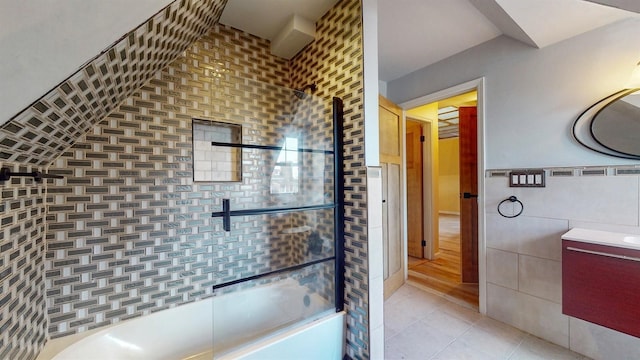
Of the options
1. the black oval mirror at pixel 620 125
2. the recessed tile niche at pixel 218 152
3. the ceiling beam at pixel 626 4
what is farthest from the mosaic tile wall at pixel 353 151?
the black oval mirror at pixel 620 125

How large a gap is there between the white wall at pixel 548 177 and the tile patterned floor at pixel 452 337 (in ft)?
0.45

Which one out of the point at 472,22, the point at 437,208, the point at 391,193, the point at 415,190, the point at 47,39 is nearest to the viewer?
the point at 47,39

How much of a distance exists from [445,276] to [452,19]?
9.29 ft

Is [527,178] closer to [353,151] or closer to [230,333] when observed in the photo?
[353,151]

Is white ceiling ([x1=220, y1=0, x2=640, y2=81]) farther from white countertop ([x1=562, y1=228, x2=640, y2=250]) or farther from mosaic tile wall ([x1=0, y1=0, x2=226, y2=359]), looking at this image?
white countertop ([x1=562, y1=228, x2=640, y2=250])

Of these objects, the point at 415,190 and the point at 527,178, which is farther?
the point at 415,190

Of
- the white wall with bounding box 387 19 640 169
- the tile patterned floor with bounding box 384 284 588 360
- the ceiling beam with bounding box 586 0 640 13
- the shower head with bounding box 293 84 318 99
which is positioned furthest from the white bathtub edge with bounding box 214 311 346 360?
the ceiling beam with bounding box 586 0 640 13

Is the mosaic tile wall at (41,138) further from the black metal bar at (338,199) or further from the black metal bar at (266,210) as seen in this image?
the black metal bar at (338,199)

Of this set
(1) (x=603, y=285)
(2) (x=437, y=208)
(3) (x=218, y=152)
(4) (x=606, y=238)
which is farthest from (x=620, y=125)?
(3) (x=218, y=152)

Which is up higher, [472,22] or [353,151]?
[472,22]

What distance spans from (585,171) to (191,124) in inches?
114

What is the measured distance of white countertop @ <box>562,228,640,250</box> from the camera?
131 cm

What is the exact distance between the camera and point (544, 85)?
72.6 inches

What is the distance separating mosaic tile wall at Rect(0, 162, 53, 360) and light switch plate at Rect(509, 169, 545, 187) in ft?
10.3
